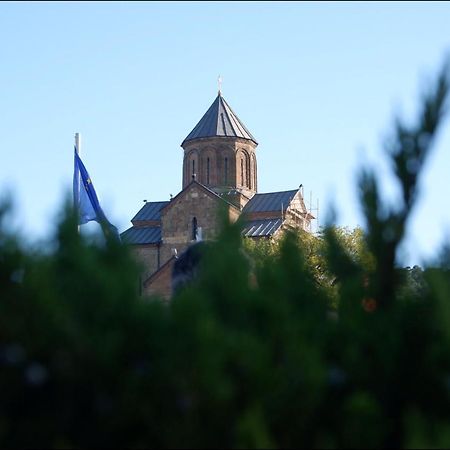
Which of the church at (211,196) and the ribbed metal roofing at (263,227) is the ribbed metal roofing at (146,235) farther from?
the ribbed metal roofing at (263,227)

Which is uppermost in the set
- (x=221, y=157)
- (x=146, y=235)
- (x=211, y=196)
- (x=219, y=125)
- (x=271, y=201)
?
(x=219, y=125)

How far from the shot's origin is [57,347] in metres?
2.88

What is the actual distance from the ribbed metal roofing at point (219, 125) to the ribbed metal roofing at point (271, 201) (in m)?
3.18

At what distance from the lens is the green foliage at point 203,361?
109 inches

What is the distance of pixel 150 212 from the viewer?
4528 cm

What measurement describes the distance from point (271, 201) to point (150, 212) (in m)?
7.42

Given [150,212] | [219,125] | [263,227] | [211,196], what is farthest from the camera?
[150,212]

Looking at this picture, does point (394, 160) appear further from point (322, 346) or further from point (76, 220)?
point (76, 220)

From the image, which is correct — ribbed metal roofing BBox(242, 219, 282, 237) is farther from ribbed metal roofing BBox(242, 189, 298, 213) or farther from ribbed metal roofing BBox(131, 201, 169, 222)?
ribbed metal roofing BBox(131, 201, 169, 222)

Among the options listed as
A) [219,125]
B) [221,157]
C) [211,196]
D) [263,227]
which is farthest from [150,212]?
[263,227]

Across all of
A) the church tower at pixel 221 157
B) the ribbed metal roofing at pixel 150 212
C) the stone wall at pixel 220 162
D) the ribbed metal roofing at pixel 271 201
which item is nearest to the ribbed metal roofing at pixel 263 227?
the ribbed metal roofing at pixel 271 201

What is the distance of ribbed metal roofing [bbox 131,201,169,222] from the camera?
44719mm

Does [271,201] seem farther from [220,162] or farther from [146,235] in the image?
[146,235]

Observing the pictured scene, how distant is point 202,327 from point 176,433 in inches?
16.2
